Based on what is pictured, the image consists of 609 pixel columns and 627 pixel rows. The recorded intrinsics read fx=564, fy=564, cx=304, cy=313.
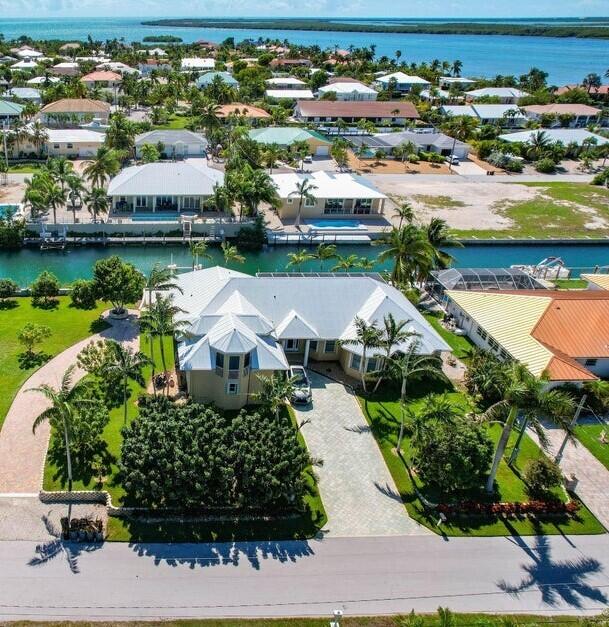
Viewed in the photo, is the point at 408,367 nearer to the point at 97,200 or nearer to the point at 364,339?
the point at 364,339

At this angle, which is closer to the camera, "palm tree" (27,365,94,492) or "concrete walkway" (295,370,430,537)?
"palm tree" (27,365,94,492)

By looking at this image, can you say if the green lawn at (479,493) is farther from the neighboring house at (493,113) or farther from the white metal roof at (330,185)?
the neighboring house at (493,113)

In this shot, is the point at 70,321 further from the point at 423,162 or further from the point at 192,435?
the point at 423,162

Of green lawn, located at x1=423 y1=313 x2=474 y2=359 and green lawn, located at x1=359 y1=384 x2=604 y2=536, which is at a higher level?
green lawn, located at x1=423 y1=313 x2=474 y2=359

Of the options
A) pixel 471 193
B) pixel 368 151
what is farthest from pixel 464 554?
pixel 368 151

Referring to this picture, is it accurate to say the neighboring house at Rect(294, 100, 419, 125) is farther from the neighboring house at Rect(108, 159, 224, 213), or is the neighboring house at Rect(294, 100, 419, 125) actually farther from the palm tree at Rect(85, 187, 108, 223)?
the palm tree at Rect(85, 187, 108, 223)

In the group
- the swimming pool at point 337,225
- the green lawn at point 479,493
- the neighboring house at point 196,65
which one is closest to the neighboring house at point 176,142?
the swimming pool at point 337,225

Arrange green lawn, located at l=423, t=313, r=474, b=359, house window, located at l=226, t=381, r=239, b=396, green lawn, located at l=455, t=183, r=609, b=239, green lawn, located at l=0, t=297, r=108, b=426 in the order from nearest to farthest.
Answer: house window, located at l=226, t=381, r=239, b=396
green lawn, located at l=0, t=297, r=108, b=426
green lawn, located at l=423, t=313, r=474, b=359
green lawn, located at l=455, t=183, r=609, b=239

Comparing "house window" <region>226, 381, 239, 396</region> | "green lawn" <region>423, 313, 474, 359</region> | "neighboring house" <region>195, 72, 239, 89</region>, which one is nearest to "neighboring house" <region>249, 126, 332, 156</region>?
"green lawn" <region>423, 313, 474, 359</region>
